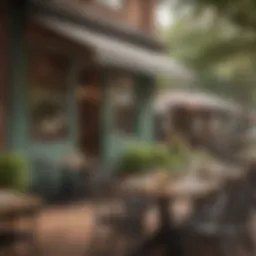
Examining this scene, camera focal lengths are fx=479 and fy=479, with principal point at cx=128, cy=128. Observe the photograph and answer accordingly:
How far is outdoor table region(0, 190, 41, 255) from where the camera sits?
0.84m

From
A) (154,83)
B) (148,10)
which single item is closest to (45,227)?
(154,83)

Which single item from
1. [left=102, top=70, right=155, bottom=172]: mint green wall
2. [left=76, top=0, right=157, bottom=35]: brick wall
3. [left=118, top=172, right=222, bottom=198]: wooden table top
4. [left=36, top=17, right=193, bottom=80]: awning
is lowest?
[left=118, top=172, right=222, bottom=198]: wooden table top

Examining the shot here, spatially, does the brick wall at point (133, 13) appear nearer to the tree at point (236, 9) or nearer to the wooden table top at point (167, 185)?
the tree at point (236, 9)

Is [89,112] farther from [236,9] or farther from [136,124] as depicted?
[236,9]

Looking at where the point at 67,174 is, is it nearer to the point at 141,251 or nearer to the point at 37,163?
the point at 37,163

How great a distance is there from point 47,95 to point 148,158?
23 centimetres

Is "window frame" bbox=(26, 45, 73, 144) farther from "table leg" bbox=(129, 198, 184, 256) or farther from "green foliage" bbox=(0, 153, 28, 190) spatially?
"table leg" bbox=(129, 198, 184, 256)

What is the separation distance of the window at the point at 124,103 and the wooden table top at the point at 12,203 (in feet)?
0.76

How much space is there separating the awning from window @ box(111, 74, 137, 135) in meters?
0.03

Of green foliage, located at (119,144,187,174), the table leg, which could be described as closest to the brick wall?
green foliage, located at (119,144,187,174)

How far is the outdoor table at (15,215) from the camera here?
2.76ft

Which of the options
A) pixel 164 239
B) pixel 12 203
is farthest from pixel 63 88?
pixel 164 239

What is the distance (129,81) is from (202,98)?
0.54ft

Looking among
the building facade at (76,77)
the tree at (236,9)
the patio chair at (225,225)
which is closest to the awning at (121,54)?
the building facade at (76,77)
